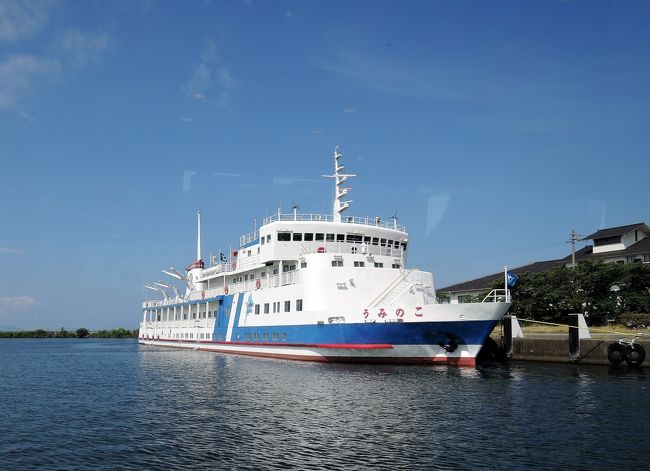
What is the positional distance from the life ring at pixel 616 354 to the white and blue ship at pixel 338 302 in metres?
6.92

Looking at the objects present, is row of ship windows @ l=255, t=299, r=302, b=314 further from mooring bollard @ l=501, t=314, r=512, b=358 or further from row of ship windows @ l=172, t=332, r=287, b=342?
mooring bollard @ l=501, t=314, r=512, b=358

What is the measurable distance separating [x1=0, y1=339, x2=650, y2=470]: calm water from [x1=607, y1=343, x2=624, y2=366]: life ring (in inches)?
70.5

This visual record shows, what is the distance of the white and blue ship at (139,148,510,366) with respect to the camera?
32000mm

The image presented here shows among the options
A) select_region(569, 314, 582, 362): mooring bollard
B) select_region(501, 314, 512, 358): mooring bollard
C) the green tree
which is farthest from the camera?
the green tree

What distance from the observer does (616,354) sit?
33875 mm

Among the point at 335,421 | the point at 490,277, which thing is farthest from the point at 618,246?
the point at 335,421

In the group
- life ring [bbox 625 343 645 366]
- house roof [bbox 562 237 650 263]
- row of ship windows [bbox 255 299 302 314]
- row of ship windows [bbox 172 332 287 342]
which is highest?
house roof [bbox 562 237 650 263]

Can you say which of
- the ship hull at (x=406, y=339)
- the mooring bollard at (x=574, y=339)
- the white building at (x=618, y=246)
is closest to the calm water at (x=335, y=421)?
the ship hull at (x=406, y=339)

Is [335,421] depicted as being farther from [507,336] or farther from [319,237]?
[507,336]

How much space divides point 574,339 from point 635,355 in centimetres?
379

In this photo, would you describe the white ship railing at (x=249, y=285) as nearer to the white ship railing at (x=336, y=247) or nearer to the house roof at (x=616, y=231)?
the white ship railing at (x=336, y=247)

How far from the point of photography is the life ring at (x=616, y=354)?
33.6 m

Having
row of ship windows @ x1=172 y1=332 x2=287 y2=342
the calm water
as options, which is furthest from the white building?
the calm water

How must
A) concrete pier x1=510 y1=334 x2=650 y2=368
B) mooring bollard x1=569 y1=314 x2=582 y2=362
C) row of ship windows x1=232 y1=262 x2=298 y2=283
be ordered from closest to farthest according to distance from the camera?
concrete pier x1=510 y1=334 x2=650 y2=368, mooring bollard x1=569 y1=314 x2=582 y2=362, row of ship windows x1=232 y1=262 x2=298 y2=283
